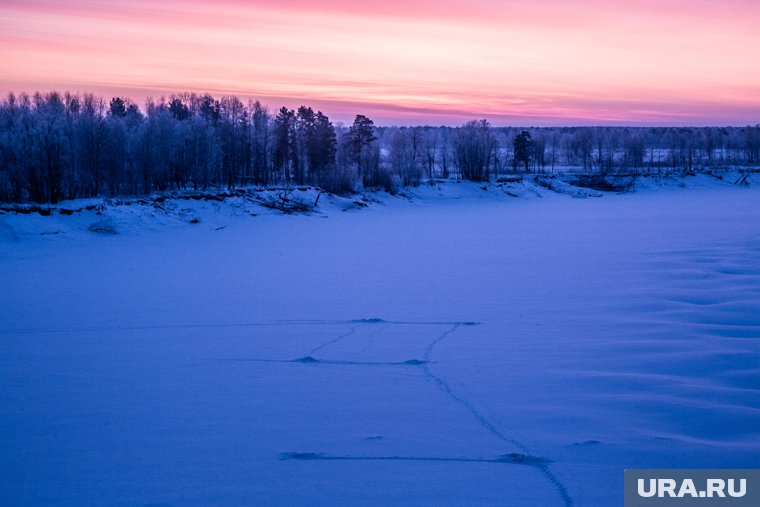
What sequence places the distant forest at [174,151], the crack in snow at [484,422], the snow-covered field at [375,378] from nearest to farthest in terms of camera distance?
the crack in snow at [484,422] < the snow-covered field at [375,378] < the distant forest at [174,151]

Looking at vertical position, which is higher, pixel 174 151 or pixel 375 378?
pixel 174 151

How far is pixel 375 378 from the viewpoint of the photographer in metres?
7.86

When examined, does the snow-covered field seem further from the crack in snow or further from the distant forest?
the distant forest

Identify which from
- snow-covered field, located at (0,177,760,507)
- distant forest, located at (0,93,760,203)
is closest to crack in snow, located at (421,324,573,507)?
snow-covered field, located at (0,177,760,507)

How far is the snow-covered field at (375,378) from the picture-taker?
526 cm

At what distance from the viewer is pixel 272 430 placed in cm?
620

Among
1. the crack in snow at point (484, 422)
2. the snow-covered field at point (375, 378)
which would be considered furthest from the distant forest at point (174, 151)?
the crack in snow at point (484, 422)

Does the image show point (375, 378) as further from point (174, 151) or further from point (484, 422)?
point (174, 151)

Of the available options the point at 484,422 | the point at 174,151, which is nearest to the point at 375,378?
the point at 484,422

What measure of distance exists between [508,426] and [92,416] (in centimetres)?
374

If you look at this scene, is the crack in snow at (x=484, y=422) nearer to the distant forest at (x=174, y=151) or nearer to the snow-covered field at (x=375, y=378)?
the snow-covered field at (x=375, y=378)

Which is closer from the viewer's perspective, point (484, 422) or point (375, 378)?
point (484, 422)

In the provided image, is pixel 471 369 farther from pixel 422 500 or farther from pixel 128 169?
pixel 128 169

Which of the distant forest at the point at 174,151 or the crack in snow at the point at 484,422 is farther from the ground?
the distant forest at the point at 174,151
